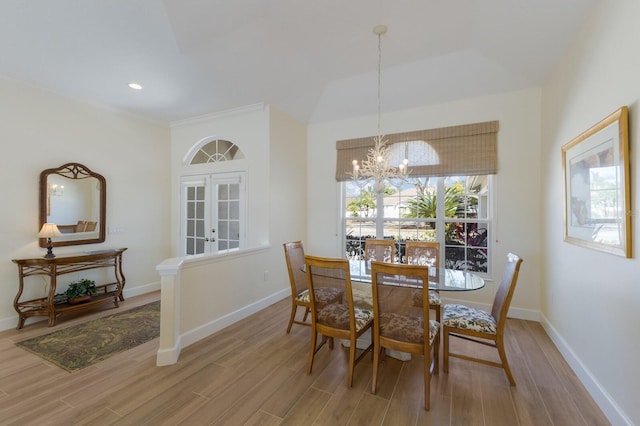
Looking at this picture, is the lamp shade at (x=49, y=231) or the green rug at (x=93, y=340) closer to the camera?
the green rug at (x=93, y=340)

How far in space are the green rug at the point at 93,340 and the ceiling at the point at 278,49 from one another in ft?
10.0

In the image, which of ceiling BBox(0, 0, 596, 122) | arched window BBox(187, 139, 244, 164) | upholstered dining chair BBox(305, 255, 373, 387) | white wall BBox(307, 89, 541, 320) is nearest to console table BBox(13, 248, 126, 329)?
arched window BBox(187, 139, 244, 164)

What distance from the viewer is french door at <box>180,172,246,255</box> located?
14.3 ft

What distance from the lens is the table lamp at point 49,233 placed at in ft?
10.7

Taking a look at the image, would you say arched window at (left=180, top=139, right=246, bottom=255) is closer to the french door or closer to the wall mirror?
the french door

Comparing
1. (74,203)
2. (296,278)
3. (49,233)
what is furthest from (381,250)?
(74,203)

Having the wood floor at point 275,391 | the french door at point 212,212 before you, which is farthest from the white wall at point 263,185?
the wood floor at point 275,391

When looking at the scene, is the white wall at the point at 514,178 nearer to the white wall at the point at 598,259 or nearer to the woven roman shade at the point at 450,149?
the woven roman shade at the point at 450,149

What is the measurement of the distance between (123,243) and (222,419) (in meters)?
3.65

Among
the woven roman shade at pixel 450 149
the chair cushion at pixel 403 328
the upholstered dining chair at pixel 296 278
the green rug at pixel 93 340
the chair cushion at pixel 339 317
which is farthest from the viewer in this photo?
the woven roman shade at pixel 450 149

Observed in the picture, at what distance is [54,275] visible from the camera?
3.19 metres

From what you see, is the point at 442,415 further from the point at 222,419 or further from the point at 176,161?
the point at 176,161

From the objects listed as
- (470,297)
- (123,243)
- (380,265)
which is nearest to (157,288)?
(123,243)

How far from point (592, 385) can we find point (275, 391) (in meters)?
2.42
